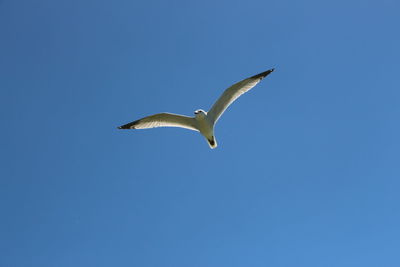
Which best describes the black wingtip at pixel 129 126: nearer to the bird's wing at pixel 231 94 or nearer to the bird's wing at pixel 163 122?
the bird's wing at pixel 163 122

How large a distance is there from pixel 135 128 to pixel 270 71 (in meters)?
5.77

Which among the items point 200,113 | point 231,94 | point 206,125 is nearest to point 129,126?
point 200,113

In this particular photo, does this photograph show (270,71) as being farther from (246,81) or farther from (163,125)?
(163,125)

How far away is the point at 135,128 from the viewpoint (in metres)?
19.3

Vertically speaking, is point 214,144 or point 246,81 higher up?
point 246,81

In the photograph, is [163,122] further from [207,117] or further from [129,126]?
[207,117]

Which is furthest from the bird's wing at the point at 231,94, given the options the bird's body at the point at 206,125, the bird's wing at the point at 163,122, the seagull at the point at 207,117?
the bird's wing at the point at 163,122

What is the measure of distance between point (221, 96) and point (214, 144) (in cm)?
195

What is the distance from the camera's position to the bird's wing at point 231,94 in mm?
18672

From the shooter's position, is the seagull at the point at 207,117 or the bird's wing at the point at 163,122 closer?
the seagull at the point at 207,117

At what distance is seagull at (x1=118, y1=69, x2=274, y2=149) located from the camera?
1877 centimetres

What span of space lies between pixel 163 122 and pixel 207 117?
1794 mm

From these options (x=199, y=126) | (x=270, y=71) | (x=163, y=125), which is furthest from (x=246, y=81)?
(x=163, y=125)

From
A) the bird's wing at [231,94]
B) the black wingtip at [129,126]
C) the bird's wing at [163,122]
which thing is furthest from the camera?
the black wingtip at [129,126]
